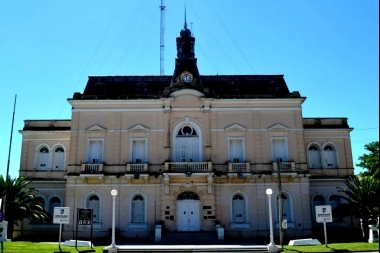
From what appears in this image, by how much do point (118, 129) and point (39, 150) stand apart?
8.70m

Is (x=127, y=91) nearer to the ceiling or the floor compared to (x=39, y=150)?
nearer to the ceiling

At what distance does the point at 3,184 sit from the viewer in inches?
1289

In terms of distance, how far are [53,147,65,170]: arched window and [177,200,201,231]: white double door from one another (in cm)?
1210

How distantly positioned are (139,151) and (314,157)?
16523 mm

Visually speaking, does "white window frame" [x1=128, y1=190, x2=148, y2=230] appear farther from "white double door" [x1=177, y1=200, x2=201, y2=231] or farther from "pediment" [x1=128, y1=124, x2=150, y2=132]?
"pediment" [x1=128, y1=124, x2=150, y2=132]

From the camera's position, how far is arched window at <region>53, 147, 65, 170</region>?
38406 mm

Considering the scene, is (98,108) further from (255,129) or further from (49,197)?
(255,129)

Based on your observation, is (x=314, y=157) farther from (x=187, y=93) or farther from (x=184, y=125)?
(x=187, y=93)

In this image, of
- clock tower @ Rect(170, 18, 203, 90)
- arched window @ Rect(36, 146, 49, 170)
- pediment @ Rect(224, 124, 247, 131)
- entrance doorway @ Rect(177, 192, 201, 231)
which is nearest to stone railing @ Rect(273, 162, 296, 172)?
pediment @ Rect(224, 124, 247, 131)

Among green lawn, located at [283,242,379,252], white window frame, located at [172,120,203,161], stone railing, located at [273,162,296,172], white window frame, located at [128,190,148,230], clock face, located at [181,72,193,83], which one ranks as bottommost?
green lawn, located at [283,242,379,252]

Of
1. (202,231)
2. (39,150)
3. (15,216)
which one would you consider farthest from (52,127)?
(202,231)

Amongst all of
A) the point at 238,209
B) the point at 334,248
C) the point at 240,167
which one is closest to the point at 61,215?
the point at 238,209

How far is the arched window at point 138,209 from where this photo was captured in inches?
1359

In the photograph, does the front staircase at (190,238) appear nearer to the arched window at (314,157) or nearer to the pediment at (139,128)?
the pediment at (139,128)
